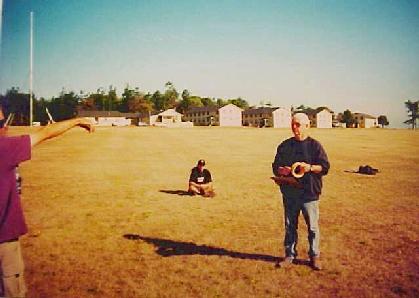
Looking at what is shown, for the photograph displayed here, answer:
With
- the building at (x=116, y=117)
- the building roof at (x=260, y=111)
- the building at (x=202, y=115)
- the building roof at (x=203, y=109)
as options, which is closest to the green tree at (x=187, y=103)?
the building roof at (x=203, y=109)

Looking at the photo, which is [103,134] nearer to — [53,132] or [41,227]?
[41,227]

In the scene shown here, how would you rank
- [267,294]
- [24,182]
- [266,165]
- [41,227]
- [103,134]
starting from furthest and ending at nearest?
[103,134] → [266,165] → [24,182] → [41,227] → [267,294]

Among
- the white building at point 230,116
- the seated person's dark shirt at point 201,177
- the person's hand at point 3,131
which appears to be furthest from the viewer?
the white building at point 230,116

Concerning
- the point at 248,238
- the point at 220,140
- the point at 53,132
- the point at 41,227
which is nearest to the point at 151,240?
the point at 248,238

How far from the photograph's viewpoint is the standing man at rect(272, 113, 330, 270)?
4.88 m

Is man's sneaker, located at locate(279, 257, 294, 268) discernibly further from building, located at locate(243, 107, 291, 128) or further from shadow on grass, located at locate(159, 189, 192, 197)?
building, located at locate(243, 107, 291, 128)

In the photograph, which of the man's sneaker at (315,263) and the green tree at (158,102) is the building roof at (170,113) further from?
the man's sneaker at (315,263)

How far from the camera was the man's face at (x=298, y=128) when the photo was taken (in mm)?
4929

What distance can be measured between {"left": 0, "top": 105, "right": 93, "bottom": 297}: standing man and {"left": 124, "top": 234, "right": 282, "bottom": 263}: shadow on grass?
291 cm

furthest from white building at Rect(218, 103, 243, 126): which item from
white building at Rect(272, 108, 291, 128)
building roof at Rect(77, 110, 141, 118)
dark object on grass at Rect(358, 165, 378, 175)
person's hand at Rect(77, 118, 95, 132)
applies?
person's hand at Rect(77, 118, 95, 132)

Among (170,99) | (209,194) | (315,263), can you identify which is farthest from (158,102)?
(315,263)

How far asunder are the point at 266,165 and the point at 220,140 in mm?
11329

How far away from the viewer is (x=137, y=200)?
10.2 m

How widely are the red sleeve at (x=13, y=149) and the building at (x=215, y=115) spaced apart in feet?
202
